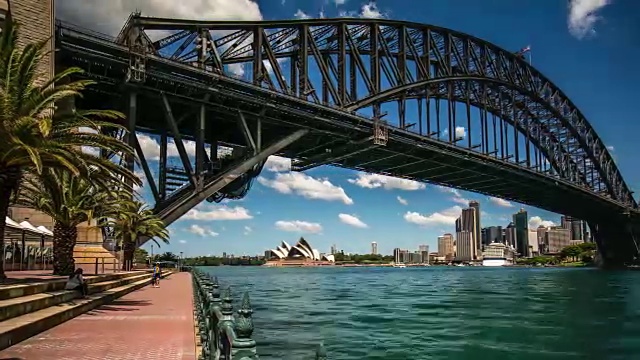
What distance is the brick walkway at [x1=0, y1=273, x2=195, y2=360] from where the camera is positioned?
11547 mm

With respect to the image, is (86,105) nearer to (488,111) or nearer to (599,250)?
(488,111)

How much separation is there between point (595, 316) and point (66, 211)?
91.5ft

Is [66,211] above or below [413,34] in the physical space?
below

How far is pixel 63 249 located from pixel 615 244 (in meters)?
134

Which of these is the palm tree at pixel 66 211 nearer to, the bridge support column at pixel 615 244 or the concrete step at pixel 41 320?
the concrete step at pixel 41 320

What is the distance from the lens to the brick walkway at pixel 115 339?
11.5 meters

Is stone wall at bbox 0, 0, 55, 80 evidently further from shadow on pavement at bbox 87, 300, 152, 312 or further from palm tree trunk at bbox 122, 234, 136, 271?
palm tree trunk at bbox 122, 234, 136, 271

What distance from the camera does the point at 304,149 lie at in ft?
218

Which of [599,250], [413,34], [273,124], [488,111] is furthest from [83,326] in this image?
[599,250]

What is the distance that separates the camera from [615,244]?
13625cm

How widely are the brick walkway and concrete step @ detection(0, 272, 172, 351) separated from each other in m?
0.17

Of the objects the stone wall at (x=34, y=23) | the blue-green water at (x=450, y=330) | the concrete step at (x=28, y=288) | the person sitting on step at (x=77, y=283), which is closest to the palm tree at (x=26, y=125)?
the concrete step at (x=28, y=288)

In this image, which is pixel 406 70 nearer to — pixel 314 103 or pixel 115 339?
pixel 314 103

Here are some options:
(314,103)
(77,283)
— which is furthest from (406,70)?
(77,283)
